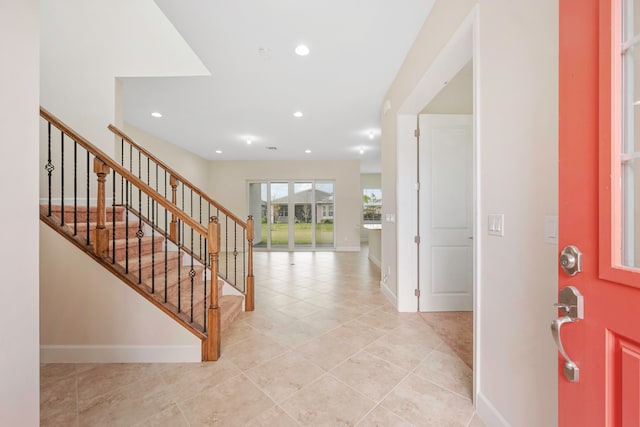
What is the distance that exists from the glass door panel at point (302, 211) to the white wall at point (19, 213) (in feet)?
23.9

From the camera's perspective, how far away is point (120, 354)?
6.72ft

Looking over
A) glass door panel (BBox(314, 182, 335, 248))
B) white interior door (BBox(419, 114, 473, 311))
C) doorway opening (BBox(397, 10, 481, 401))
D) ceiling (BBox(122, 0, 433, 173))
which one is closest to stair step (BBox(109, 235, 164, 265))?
ceiling (BBox(122, 0, 433, 173))

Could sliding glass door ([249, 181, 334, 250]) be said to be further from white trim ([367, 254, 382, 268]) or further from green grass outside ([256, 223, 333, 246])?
white trim ([367, 254, 382, 268])

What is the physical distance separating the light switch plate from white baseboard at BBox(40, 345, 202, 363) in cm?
230

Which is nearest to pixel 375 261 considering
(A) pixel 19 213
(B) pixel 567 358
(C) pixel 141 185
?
(C) pixel 141 185

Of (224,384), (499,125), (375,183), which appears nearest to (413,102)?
(499,125)

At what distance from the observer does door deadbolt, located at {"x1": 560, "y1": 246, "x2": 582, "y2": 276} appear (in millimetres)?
739

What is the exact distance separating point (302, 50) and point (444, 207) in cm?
238

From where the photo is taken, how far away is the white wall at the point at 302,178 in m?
8.20

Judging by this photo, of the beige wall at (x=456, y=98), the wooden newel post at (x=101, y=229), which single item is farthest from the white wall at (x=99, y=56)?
the beige wall at (x=456, y=98)

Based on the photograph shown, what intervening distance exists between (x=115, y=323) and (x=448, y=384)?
2599 mm

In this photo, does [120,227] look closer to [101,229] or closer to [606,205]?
[101,229]

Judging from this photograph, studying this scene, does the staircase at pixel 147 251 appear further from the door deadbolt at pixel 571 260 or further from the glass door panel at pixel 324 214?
the glass door panel at pixel 324 214

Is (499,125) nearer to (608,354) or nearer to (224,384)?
(608,354)
